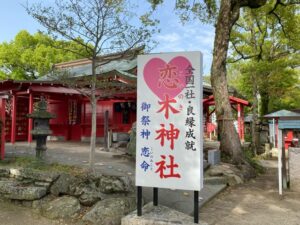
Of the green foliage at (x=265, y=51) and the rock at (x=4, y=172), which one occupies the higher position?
the green foliage at (x=265, y=51)

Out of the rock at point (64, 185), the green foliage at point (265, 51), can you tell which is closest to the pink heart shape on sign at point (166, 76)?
the rock at point (64, 185)

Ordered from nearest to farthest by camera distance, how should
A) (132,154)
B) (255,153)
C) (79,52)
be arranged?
(79,52), (132,154), (255,153)

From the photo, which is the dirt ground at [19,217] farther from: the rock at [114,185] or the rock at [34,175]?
the rock at [114,185]

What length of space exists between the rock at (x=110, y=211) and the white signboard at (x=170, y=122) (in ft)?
2.31

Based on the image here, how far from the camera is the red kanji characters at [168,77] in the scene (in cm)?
460

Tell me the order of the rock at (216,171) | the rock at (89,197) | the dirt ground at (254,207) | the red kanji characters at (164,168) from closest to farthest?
the red kanji characters at (164,168)
the dirt ground at (254,207)
the rock at (89,197)
the rock at (216,171)

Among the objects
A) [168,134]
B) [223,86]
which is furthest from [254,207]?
[223,86]

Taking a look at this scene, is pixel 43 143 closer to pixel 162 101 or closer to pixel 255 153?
pixel 162 101

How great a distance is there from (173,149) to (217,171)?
4.18m

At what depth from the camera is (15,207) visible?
583 cm

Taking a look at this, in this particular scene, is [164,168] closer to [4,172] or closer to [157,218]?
[157,218]

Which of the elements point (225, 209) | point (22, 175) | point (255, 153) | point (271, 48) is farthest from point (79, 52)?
point (271, 48)

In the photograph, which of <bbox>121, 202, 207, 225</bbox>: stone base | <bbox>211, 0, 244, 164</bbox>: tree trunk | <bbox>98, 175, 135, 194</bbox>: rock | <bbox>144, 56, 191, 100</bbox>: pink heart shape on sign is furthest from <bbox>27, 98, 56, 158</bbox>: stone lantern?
<bbox>211, 0, 244, 164</bbox>: tree trunk

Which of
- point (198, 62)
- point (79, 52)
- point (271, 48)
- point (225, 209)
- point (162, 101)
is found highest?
point (271, 48)
